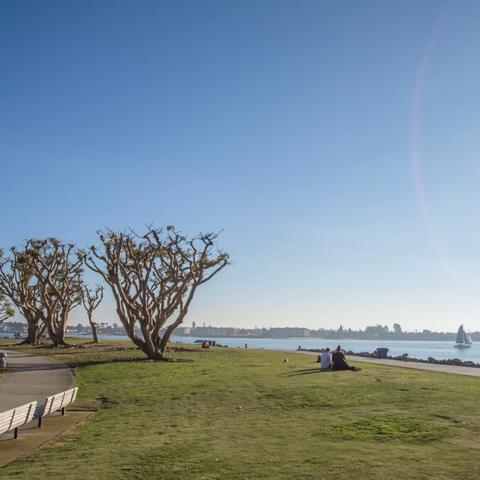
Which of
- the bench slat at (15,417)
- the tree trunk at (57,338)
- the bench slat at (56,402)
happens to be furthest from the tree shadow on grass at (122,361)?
the tree trunk at (57,338)

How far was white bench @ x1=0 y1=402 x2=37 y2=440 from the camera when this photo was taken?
1076cm

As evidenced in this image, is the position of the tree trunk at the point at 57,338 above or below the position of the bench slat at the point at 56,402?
above

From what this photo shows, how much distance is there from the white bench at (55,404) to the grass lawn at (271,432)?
0.97m

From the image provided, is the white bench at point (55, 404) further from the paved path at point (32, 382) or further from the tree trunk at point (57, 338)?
the tree trunk at point (57, 338)

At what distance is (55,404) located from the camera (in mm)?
13758

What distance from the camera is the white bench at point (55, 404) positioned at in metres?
12.9

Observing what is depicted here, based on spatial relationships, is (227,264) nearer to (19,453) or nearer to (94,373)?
(94,373)

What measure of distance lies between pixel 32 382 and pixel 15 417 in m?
10.9

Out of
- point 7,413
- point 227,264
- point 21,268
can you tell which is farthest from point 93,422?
point 21,268

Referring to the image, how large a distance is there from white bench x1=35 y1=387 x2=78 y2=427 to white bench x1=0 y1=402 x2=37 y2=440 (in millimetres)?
453

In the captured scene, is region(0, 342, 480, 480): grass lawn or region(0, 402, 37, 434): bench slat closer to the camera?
region(0, 342, 480, 480): grass lawn

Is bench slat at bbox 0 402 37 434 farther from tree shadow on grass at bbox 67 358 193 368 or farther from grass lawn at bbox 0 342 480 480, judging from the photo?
tree shadow on grass at bbox 67 358 193 368

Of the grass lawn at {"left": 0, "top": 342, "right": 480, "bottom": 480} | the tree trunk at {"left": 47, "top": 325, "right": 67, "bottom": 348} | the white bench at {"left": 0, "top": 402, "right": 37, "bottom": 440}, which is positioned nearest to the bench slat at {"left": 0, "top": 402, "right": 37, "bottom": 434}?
the white bench at {"left": 0, "top": 402, "right": 37, "bottom": 440}

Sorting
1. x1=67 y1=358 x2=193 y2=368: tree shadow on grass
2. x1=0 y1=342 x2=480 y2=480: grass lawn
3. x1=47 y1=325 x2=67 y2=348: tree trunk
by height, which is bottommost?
x1=0 y1=342 x2=480 y2=480: grass lawn
